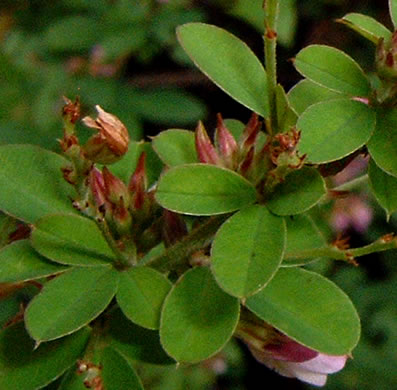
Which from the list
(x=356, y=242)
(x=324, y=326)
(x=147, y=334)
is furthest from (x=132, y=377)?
(x=356, y=242)

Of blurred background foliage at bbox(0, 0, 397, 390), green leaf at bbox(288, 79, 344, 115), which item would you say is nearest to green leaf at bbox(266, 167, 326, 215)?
green leaf at bbox(288, 79, 344, 115)

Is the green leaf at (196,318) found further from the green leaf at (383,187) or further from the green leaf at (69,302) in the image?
the green leaf at (383,187)

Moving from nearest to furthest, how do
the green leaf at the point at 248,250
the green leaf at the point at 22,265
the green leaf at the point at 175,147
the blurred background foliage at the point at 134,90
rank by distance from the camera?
the green leaf at the point at 248,250 < the green leaf at the point at 22,265 < the green leaf at the point at 175,147 < the blurred background foliage at the point at 134,90

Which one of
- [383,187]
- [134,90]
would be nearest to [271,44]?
[383,187]

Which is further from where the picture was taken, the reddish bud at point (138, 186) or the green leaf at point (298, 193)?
the reddish bud at point (138, 186)

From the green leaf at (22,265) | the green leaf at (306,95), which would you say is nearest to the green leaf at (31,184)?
the green leaf at (22,265)

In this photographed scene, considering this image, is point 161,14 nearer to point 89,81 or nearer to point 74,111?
point 89,81
